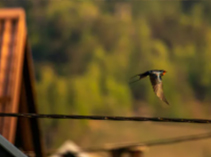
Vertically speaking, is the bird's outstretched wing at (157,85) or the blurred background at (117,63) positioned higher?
the blurred background at (117,63)

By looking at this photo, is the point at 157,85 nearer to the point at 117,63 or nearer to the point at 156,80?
the point at 156,80

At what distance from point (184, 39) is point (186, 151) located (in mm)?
28697

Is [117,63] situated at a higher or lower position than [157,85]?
higher

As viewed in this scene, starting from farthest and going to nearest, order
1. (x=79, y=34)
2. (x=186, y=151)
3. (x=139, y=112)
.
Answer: (x=79, y=34)
(x=139, y=112)
(x=186, y=151)

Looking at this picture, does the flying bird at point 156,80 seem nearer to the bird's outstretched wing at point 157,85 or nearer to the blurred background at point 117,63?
the bird's outstretched wing at point 157,85

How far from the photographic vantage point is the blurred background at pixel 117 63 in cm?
5727

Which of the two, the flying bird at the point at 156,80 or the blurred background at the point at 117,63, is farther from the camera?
the blurred background at the point at 117,63

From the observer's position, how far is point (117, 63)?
70938mm

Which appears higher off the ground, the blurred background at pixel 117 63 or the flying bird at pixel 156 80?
the blurred background at pixel 117 63

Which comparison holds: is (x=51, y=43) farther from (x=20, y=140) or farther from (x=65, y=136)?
(x=20, y=140)

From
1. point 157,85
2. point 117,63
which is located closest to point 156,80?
point 157,85

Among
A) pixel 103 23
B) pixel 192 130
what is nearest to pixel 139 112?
pixel 192 130

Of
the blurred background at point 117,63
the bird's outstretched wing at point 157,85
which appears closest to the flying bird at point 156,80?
the bird's outstretched wing at point 157,85

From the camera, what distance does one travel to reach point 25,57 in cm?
867
